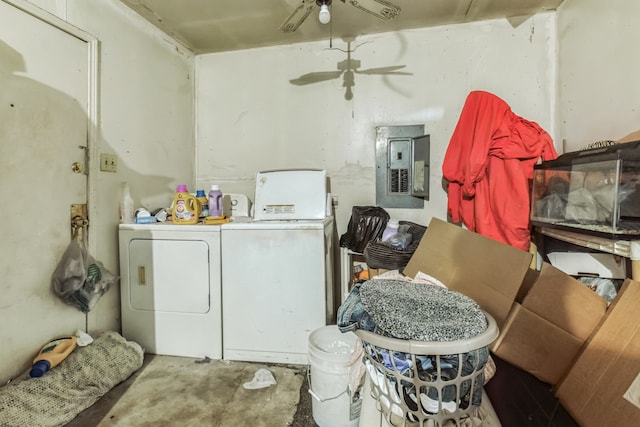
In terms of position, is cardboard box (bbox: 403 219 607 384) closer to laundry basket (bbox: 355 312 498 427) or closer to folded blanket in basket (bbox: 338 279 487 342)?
folded blanket in basket (bbox: 338 279 487 342)

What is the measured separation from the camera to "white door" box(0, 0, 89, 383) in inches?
55.5

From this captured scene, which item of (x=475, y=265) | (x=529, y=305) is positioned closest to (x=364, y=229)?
(x=475, y=265)

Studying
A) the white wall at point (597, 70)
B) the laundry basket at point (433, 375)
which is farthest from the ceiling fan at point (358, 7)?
the laundry basket at point (433, 375)

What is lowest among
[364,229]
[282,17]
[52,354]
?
[52,354]

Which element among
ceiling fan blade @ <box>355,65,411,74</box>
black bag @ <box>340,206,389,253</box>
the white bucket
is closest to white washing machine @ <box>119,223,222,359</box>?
the white bucket

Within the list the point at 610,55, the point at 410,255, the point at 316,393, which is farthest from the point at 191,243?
the point at 610,55

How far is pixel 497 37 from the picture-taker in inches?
89.0

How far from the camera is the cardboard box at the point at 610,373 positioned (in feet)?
3.05

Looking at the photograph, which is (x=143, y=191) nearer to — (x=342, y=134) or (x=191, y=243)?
(x=191, y=243)

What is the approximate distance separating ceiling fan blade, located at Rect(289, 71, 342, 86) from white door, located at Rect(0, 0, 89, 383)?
145cm

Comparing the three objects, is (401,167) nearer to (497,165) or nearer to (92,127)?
(497,165)

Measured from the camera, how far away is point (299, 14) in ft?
5.34

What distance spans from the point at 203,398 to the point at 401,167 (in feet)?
6.62

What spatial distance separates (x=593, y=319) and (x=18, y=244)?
2.56 metres
